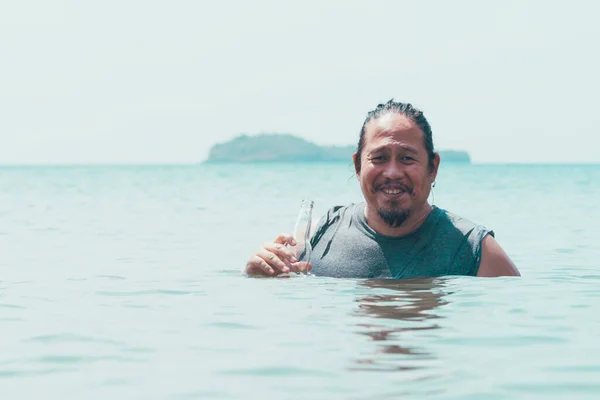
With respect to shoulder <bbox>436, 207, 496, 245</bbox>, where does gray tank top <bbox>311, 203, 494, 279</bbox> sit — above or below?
below

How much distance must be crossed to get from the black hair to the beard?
404 mm

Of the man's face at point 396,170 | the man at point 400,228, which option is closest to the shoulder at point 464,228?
the man at point 400,228

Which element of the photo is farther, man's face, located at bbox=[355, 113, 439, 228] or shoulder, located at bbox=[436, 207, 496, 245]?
shoulder, located at bbox=[436, 207, 496, 245]

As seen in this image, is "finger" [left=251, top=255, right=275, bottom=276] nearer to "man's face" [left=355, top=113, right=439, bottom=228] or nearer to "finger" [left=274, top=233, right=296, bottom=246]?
"finger" [left=274, top=233, right=296, bottom=246]

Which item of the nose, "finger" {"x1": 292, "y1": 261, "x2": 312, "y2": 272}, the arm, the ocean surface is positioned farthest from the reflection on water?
the nose

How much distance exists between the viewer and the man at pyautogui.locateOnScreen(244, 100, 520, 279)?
7.36m

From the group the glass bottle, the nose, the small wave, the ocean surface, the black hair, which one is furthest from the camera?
the small wave

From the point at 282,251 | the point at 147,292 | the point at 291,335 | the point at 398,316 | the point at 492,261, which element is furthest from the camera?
the point at 147,292

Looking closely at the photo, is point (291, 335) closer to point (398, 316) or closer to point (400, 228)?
point (398, 316)

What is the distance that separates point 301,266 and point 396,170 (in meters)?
1.03

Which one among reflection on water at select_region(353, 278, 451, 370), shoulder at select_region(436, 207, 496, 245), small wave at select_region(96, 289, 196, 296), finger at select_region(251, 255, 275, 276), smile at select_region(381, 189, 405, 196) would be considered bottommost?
small wave at select_region(96, 289, 196, 296)

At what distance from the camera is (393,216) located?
7.45 metres

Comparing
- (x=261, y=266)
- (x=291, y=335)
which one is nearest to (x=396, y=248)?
(x=261, y=266)

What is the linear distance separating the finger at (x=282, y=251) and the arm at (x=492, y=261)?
55.5 inches
